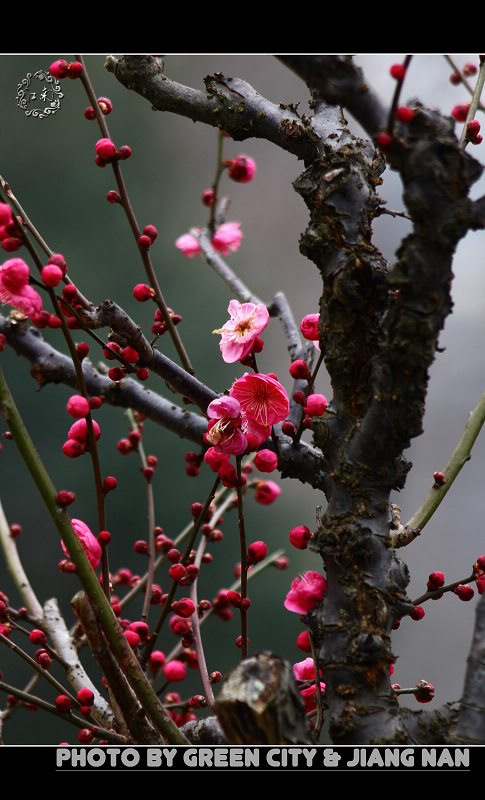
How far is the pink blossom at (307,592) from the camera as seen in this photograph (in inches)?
16.0

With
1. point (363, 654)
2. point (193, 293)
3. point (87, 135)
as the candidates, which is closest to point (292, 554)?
point (193, 293)

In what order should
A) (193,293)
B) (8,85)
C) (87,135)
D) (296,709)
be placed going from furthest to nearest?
(193,293), (87,135), (8,85), (296,709)

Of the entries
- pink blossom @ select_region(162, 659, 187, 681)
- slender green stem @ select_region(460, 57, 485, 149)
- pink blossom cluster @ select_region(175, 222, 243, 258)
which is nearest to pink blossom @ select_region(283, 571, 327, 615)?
pink blossom @ select_region(162, 659, 187, 681)

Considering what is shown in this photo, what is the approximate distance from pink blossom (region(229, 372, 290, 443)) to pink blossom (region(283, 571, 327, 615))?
0.09m

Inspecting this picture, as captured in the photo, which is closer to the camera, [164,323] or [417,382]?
[417,382]

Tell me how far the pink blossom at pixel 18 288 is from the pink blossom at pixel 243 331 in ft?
0.40

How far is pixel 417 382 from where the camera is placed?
1.12 ft

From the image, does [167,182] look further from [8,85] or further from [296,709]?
[296,709]

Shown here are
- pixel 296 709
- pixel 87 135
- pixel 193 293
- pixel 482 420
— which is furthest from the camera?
pixel 193 293

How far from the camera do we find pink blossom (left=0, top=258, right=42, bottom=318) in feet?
1.18

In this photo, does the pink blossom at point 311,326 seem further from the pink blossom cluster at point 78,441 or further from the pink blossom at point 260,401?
the pink blossom cluster at point 78,441

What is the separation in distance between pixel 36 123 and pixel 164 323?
0.69m

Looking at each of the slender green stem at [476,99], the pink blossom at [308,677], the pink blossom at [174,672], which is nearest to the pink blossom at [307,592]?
the pink blossom at [308,677]

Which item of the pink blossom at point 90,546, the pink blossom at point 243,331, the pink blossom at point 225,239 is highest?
the pink blossom at point 225,239
